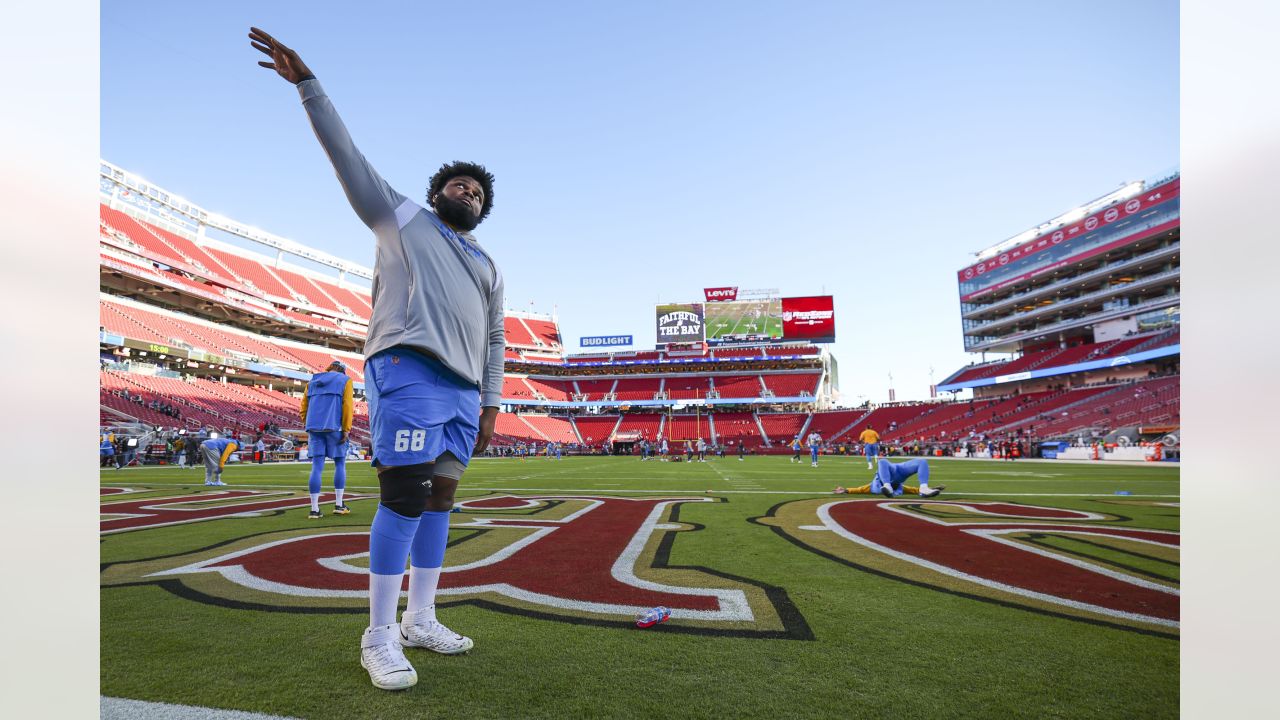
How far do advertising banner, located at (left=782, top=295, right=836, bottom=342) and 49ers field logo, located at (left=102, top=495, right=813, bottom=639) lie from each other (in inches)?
1992

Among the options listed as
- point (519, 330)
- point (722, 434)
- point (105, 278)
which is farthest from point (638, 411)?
point (105, 278)

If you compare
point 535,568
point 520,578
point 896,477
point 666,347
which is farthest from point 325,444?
point 666,347

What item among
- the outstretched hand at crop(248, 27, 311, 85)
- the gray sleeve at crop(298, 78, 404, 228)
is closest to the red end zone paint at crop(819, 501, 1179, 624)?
the gray sleeve at crop(298, 78, 404, 228)

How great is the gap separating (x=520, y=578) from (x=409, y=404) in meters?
1.33

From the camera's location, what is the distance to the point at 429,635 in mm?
2066

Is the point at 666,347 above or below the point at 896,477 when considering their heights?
above

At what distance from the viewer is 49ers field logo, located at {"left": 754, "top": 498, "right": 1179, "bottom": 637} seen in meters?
2.48

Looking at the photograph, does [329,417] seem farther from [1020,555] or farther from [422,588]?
[1020,555]

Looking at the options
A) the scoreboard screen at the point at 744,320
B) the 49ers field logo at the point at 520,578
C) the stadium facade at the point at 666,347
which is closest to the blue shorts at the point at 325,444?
the 49ers field logo at the point at 520,578

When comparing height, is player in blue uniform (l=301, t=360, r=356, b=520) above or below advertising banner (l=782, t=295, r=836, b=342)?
below

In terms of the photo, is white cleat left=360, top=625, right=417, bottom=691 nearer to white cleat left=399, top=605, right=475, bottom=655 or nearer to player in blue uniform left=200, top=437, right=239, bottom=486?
white cleat left=399, top=605, right=475, bottom=655

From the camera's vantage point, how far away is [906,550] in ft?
12.2
